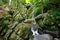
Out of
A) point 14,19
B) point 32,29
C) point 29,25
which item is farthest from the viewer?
point 14,19

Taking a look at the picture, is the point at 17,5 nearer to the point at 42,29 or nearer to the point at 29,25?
the point at 29,25

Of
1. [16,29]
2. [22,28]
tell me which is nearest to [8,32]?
[16,29]

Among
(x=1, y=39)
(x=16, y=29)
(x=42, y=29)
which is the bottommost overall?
(x=1, y=39)

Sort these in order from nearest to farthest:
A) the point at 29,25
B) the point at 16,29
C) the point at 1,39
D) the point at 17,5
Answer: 1. the point at 29,25
2. the point at 16,29
3. the point at 1,39
4. the point at 17,5

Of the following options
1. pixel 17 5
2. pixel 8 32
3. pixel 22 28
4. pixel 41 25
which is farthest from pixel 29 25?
pixel 17 5

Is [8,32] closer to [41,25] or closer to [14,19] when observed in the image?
[14,19]

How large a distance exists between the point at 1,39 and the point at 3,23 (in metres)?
0.90

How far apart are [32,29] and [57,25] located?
1041 mm

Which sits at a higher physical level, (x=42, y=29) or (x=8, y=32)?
(x=42, y=29)

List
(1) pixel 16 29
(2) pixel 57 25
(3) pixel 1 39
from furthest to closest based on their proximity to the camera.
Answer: (3) pixel 1 39 < (1) pixel 16 29 < (2) pixel 57 25

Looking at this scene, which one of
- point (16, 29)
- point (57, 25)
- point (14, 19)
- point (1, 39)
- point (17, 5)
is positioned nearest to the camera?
point (57, 25)

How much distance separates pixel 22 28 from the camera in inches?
296

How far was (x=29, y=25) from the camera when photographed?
7.26 meters

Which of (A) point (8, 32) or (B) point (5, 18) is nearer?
(A) point (8, 32)
